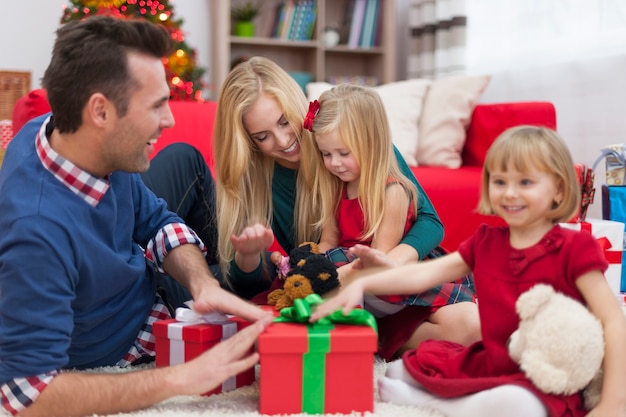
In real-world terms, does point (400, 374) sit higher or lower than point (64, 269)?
lower

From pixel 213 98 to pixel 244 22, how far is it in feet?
1.65

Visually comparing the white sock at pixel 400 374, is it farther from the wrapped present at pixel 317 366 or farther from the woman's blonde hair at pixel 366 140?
the woman's blonde hair at pixel 366 140

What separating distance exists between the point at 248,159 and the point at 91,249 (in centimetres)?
63

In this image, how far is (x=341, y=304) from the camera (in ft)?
4.31

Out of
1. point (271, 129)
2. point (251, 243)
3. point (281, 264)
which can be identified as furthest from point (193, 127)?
point (251, 243)

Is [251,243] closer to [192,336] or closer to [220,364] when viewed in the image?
[192,336]

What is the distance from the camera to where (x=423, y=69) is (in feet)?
13.5

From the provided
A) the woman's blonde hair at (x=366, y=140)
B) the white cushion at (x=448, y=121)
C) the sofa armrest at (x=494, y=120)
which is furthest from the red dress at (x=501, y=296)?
the white cushion at (x=448, y=121)

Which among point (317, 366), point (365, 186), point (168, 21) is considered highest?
point (168, 21)

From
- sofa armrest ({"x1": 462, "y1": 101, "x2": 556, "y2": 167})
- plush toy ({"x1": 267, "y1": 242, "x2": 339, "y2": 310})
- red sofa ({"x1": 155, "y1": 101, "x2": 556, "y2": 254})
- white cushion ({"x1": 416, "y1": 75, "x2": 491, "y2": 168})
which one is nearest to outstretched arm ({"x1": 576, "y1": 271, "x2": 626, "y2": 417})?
plush toy ({"x1": 267, "y1": 242, "x2": 339, "y2": 310})

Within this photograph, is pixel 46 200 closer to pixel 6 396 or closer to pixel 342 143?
pixel 6 396

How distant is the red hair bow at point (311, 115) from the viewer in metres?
1.83

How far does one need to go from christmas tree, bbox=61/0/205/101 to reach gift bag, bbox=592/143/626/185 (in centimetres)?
210

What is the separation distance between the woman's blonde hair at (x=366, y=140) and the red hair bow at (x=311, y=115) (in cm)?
1
